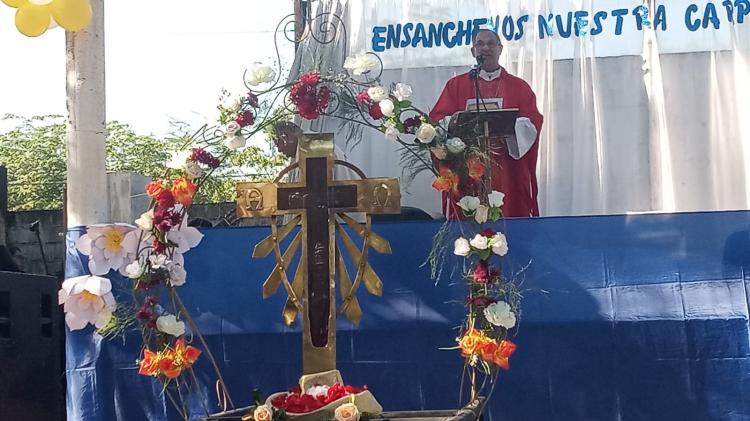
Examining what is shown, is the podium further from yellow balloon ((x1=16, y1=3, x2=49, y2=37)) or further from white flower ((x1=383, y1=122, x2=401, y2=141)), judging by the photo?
yellow balloon ((x1=16, y1=3, x2=49, y2=37))

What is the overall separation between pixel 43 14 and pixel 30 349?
1.92 metres

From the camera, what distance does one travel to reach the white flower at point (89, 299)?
14.6 ft

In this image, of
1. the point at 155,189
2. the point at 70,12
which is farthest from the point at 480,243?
the point at 70,12

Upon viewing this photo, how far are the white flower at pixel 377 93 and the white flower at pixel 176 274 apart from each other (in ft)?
3.73

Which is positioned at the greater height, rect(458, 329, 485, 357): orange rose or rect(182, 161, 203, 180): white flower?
rect(182, 161, 203, 180): white flower

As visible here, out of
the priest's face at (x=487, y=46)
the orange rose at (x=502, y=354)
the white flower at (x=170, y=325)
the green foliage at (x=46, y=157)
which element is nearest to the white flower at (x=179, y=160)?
the white flower at (x=170, y=325)

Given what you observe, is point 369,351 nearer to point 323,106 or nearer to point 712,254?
point 323,106

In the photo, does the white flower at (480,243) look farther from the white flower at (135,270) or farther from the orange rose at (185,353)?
the white flower at (135,270)

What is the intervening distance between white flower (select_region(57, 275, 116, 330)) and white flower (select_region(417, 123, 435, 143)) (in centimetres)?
155

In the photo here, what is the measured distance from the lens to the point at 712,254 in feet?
14.5

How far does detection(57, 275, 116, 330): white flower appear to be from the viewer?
4.45m

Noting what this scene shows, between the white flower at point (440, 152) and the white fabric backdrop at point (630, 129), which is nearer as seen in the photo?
the white flower at point (440, 152)

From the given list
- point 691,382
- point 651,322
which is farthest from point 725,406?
point 651,322

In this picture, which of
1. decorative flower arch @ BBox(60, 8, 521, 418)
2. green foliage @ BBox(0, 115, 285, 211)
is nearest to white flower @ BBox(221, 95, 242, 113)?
decorative flower arch @ BBox(60, 8, 521, 418)
